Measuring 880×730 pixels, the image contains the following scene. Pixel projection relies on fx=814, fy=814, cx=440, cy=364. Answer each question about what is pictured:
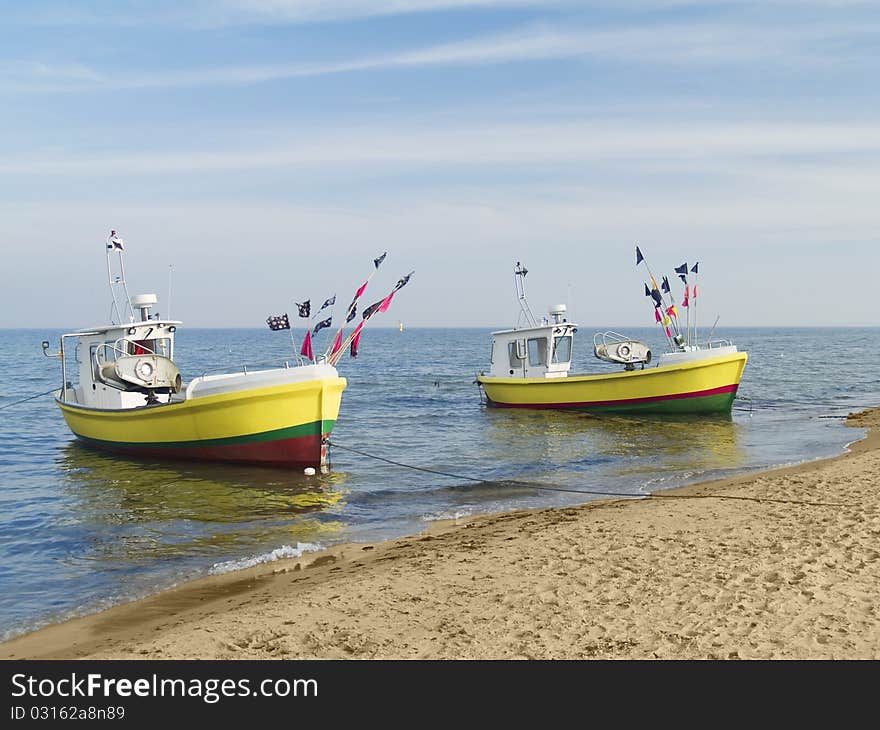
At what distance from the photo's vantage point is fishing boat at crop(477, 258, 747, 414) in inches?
982

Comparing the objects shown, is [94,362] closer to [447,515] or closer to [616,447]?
[447,515]

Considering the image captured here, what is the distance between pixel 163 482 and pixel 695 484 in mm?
10244

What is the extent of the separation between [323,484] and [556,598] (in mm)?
9124

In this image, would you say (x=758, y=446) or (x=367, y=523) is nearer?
(x=367, y=523)

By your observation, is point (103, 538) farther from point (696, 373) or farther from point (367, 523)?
point (696, 373)

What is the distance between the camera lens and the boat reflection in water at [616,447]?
52.7 feet

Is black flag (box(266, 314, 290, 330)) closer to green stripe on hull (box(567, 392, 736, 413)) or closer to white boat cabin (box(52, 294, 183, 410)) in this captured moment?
white boat cabin (box(52, 294, 183, 410))

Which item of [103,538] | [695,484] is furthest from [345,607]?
[695,484]

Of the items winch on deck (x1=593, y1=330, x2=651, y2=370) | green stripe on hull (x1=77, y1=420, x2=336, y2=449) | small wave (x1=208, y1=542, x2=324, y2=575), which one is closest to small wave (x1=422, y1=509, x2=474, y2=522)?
small wave (x1=208, y1=542, x2=324, y2=575)

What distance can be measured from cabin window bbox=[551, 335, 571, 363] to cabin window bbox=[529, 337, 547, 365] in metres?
0.34

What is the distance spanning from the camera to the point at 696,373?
81.4 ft

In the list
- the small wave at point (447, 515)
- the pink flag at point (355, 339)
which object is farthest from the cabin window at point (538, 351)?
the small wave at point (447, 515)

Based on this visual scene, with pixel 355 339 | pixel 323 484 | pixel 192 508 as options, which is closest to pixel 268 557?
pixel 192 508
